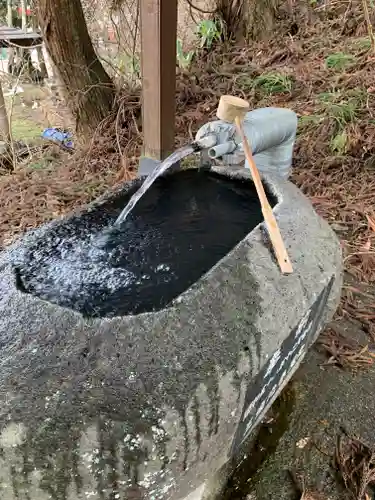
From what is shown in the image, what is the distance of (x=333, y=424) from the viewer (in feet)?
6.00

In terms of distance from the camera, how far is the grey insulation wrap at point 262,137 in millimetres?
1919

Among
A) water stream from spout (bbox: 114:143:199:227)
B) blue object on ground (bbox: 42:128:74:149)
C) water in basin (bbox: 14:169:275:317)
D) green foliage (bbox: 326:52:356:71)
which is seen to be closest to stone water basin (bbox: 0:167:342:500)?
water in basin (bbox: 14:169:275:317)

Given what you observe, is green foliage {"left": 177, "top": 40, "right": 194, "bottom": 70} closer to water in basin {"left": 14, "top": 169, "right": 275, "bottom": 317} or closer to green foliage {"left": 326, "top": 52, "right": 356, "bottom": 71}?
green foliage {"left": 326, "top": 52, "right": 356, "bottom": 71}

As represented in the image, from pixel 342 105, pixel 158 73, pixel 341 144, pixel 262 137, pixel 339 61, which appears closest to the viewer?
pixel 262 137

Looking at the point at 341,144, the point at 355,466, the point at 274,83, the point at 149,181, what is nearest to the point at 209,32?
the point at 274,83

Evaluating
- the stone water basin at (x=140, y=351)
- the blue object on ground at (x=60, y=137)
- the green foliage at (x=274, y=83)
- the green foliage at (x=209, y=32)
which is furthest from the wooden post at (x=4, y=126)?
the stone water basin at (x=140, y=351)

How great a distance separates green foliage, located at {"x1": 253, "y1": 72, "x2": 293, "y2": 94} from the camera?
14.9 ft

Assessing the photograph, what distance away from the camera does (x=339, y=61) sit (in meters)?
4.57

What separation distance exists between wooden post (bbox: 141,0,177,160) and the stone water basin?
119 centimetres

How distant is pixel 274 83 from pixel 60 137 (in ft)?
6.97

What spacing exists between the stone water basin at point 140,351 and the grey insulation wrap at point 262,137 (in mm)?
443

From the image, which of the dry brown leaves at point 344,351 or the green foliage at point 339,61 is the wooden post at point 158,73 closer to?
the dry brown leaves at point 344,351

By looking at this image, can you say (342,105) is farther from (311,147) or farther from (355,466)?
(355,466)

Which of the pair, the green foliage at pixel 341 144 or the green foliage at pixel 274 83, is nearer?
the green foliage at pixel 341 144
